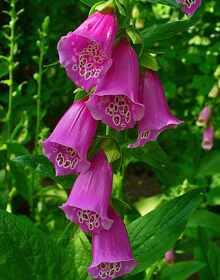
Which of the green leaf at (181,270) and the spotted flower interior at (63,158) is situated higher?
the spotted flower interior at (63,158)

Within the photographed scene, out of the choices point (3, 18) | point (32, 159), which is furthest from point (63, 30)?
point (32, 159)

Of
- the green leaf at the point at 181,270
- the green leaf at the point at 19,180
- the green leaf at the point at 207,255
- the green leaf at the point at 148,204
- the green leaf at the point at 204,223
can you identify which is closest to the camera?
the green leaf at the point at 181,270

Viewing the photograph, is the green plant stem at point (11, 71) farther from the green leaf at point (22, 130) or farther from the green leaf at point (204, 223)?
the green leaf at point (204, 223)

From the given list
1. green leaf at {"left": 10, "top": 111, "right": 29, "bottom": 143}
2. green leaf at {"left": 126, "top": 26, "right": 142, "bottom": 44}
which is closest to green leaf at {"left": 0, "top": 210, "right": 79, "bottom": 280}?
green leaf at {"left": 126, "top": 26, "right": 142, "bottom": 44}

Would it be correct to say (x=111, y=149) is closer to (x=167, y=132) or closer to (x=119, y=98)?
(x=119, y=98)

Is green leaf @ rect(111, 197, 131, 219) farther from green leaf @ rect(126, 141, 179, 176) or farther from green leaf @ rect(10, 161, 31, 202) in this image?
green leaf @ rect(10, 161, 31, 202)

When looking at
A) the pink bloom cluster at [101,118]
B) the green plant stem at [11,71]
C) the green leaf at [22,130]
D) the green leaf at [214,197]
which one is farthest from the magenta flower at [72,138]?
the green leaf at [214,197]
